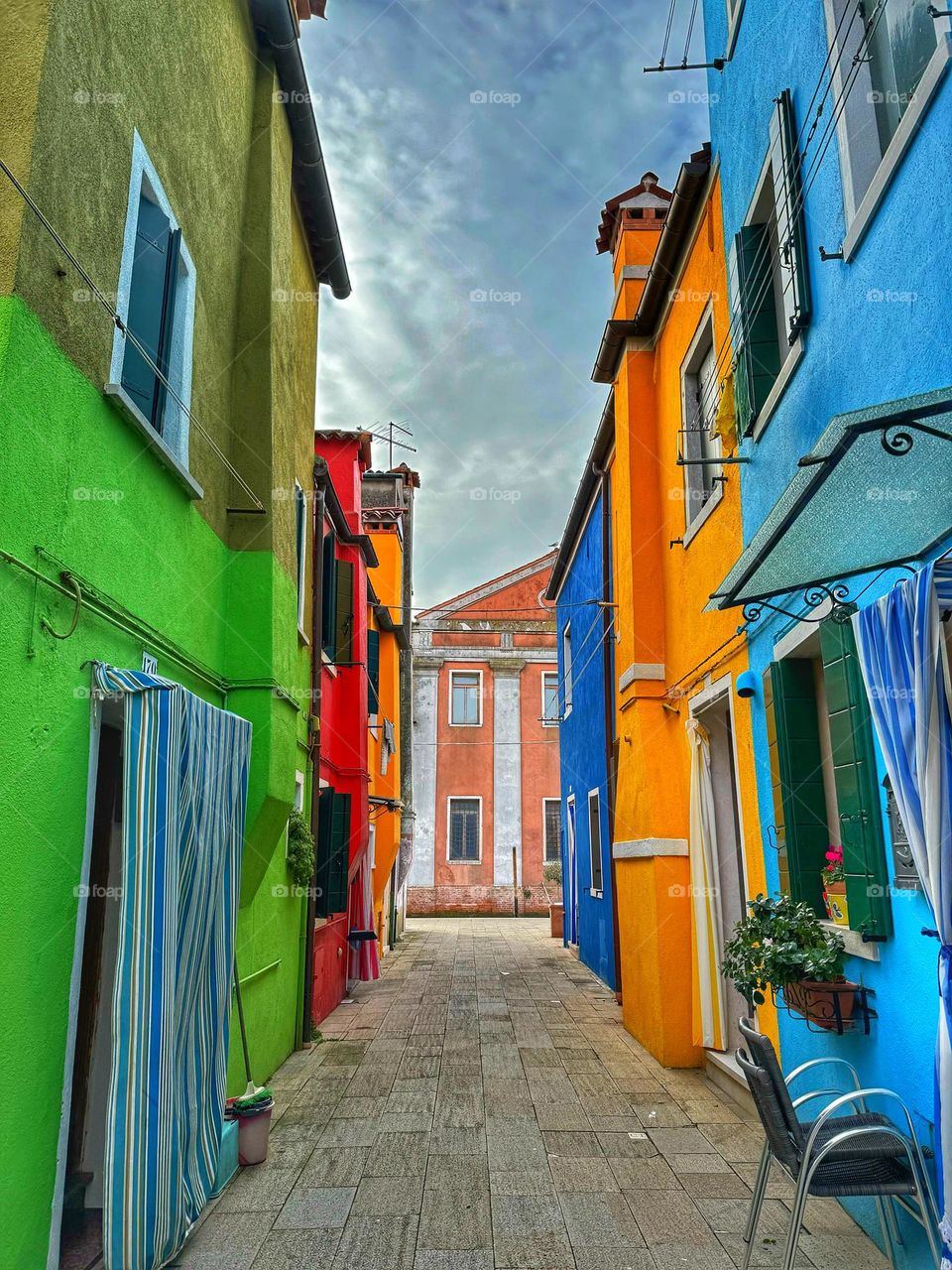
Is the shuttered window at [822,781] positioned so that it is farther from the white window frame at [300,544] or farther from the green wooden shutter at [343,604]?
the green wooden shutter at [343,604]

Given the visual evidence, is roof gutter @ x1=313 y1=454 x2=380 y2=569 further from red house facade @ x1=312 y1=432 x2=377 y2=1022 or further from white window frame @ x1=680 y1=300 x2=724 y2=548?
white window frame @ x1=680 y1=300 x2=724 y2=548

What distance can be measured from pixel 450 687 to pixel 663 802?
18.6 meters

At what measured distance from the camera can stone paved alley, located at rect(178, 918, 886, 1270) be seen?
401cm

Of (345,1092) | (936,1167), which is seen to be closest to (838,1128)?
(936,1167)

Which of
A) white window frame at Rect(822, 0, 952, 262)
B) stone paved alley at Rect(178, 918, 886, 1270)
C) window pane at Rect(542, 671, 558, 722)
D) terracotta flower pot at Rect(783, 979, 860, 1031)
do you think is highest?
window pane at Rect(542, 671, 558, 722)

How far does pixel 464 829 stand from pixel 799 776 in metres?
21.0

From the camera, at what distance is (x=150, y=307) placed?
4.93 m

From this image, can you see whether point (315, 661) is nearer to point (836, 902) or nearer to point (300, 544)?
point (300, 544)

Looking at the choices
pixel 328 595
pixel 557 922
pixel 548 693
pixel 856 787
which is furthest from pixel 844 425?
pixel 548 693

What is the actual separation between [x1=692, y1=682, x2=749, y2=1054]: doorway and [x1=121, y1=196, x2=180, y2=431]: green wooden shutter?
14.9ft

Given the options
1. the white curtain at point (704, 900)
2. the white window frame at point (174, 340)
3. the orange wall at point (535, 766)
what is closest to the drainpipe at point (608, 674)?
the white curtain at point (704, 900)

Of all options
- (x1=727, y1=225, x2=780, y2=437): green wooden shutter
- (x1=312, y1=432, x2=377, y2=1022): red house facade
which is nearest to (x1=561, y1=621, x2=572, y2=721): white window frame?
(x1=312, y1=432, x2=377, y2=1022): red house facade

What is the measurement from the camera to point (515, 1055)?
7953mm

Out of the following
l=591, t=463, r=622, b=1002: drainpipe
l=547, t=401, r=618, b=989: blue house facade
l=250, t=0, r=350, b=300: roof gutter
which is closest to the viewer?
l=250, t=0, r=350, b=300: roof gutter
